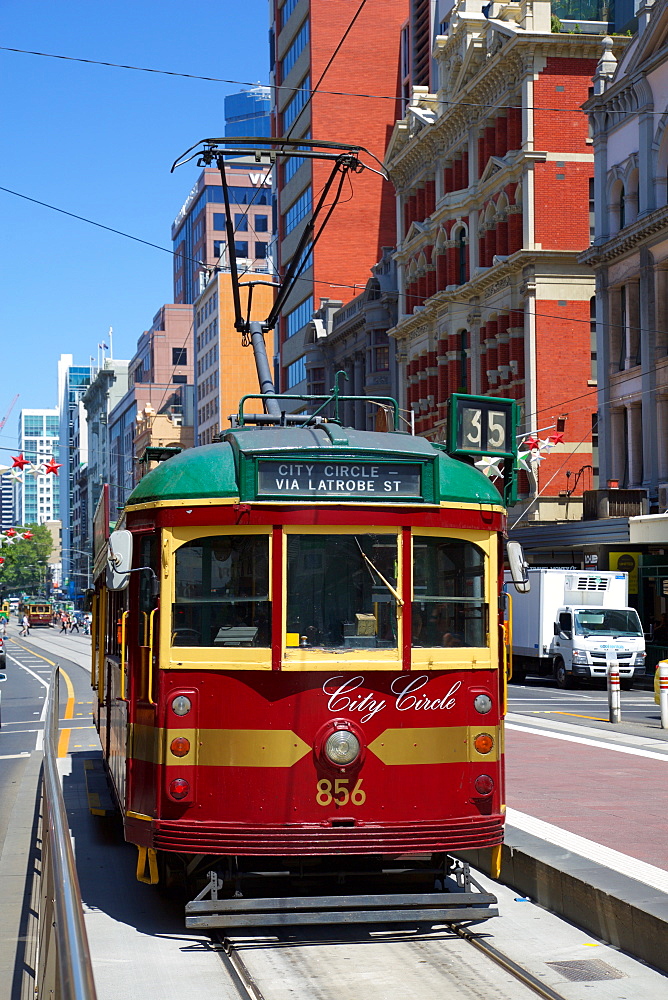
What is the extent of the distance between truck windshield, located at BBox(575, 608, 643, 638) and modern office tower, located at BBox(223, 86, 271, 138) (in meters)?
133

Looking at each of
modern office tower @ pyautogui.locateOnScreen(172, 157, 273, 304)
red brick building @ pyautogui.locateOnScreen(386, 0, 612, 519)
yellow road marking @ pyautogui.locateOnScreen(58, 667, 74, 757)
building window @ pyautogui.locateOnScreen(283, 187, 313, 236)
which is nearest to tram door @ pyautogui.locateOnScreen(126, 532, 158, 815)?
yellow road marking @ pyautogui.locateOnScreen(58, 667, 74, 757)

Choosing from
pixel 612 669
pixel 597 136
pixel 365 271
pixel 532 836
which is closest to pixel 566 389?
pixel 597 136

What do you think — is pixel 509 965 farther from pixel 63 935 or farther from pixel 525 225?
pixel 525 225

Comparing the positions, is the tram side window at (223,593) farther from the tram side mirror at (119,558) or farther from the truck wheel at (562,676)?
the truck wheel at (562,676)

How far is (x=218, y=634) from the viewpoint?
27.3 feet

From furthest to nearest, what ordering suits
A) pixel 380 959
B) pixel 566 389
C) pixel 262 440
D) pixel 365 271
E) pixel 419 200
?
pixel 365 271
pixel 419 200
pixel 566 389
pixel 262 440
pixel 380 959

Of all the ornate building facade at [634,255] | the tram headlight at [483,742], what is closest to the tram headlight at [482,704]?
the tram headlight at [483,742]

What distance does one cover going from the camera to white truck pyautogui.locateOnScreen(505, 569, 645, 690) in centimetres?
3325

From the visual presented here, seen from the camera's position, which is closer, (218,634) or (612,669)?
(218,634)

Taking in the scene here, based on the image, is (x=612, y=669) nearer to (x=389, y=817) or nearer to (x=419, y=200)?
(x=389, y=817)

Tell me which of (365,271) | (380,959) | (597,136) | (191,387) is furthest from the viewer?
(191,387)

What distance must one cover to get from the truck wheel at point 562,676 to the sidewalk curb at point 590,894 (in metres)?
23.7

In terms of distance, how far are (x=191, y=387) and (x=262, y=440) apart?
119 meters

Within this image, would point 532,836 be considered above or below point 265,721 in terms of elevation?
below
